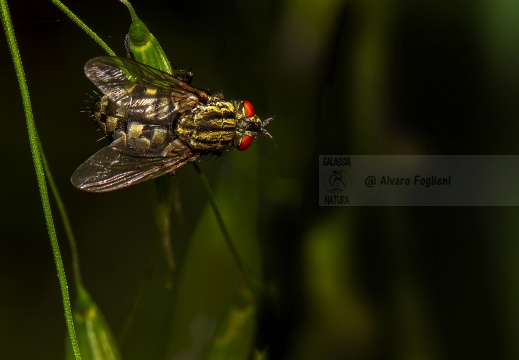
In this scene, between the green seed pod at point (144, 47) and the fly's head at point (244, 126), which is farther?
the fly's head at point (244, 126)

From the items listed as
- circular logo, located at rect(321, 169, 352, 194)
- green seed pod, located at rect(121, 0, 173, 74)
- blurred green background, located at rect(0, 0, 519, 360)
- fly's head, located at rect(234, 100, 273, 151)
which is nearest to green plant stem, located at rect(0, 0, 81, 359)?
green seed pod, located at rect(121, 0, 173, 74)

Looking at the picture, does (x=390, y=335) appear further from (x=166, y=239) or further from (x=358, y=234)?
(x=166, y=239)

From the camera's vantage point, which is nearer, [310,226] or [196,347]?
[196,347]

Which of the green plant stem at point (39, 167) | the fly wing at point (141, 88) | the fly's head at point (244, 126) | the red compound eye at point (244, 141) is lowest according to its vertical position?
the green plant stem at point (39, 167)

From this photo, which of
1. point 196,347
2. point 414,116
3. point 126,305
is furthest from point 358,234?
point 126,305

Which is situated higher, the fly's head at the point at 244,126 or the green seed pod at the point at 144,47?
the green seed pod at the point at 144,47

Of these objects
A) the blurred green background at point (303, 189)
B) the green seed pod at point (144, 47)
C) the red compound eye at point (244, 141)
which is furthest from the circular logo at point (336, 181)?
the green seed pod at point (144, 47)

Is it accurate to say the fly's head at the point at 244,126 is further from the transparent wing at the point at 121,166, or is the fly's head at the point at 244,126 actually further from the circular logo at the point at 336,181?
the circular logo at the point at 336,181
